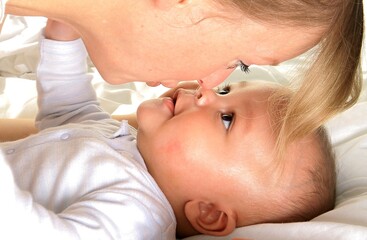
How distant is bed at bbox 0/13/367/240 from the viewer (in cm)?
97

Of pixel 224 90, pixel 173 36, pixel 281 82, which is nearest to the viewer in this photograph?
pixel 173 36

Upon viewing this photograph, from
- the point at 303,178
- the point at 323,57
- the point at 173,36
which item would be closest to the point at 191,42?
the point at 173,36

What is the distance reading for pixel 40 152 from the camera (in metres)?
1.08

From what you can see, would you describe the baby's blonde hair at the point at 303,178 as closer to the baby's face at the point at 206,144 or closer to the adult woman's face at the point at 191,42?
the baby's face at the point at 206,144

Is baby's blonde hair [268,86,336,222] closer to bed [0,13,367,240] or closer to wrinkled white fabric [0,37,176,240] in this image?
bed [0,13,367,240]

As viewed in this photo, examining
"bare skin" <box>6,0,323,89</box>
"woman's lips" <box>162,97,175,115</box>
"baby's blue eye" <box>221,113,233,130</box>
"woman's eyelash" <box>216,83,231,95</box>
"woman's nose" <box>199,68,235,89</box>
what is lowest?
"woman's lips" <box>162,97,175,115</box>

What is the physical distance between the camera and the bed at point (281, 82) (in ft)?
3.18

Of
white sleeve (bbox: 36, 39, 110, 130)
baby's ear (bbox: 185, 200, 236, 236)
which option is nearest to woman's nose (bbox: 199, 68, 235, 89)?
baby's ear (bbox: 185, 200, 236, 236)

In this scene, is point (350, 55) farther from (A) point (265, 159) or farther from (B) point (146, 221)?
(B) point (146, 221)

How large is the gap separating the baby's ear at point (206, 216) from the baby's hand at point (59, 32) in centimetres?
45

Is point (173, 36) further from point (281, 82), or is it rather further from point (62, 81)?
point (281, 82)

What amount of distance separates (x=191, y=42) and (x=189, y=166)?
0.93 ft

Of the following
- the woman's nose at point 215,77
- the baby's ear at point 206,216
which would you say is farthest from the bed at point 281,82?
the woman's nose at point 215,77

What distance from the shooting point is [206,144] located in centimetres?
112
